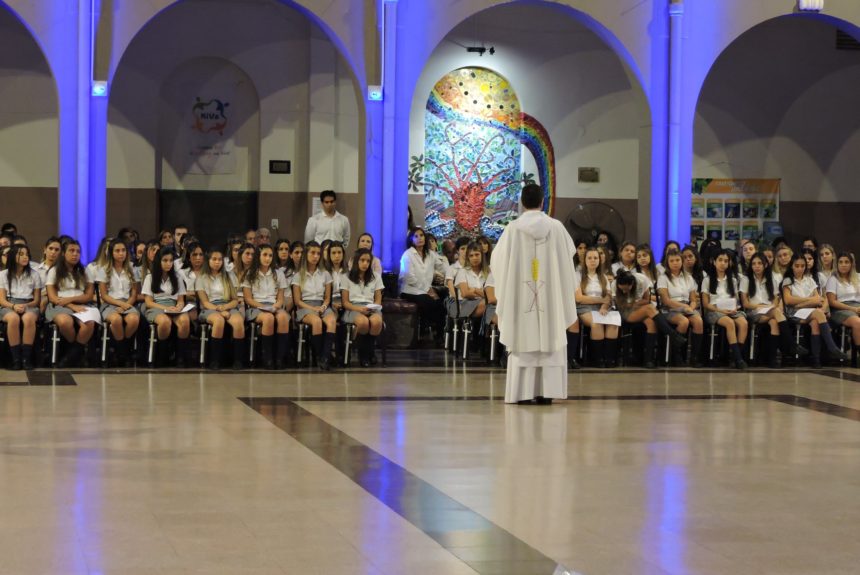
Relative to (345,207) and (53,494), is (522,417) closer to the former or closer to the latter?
(53,494)

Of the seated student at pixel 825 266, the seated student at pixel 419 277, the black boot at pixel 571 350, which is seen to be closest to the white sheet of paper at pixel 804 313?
the seated student at pixel 825 266

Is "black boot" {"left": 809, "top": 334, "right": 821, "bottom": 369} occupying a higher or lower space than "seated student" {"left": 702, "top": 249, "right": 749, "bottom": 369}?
lower

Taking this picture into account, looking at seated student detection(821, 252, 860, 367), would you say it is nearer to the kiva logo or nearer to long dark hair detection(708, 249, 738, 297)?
long dark hair detection(708, 249, 738, 297)

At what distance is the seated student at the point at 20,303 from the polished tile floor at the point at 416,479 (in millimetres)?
616

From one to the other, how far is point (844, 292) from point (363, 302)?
4.52 m

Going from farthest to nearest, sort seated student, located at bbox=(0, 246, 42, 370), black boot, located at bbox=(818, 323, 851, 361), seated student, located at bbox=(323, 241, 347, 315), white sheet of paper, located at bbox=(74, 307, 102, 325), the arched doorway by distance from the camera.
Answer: the arched doorway → black boot, located at bbox=(818, 323, 851, 361) → seated student, located at bbox=(323, 241, 347, 315) → white sheet of paper, located at bbox=(74, 307, 102, 325) → seated student, located at bbox=(0, 246, 42, 370)

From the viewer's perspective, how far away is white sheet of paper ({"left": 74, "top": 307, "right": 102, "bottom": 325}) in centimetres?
1046

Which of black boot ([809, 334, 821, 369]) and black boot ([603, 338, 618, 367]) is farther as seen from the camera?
black boot ([809, 334, 821, 369])

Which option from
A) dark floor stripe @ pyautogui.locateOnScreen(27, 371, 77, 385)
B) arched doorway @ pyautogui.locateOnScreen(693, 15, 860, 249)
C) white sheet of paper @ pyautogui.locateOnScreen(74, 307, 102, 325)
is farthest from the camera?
arched doorway @ pyautogui.locateOnScreen(693, 15, 860, 249)

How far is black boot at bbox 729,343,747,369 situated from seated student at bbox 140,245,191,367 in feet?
15.7

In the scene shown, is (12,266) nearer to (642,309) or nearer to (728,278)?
(642,309)

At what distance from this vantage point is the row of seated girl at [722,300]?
1144 cm

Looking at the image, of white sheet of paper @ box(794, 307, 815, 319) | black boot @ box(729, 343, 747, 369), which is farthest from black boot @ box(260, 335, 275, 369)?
white sheet of paper @ box(794, 307, 815, 319)

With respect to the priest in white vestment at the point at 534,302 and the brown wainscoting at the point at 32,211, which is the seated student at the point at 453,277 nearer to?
the priest in white vestment at the point at 534,302
